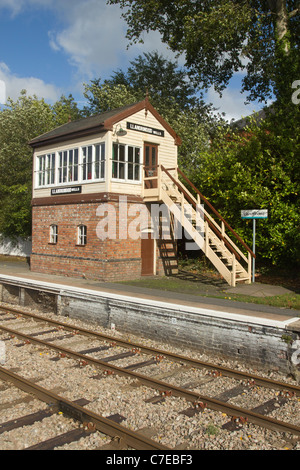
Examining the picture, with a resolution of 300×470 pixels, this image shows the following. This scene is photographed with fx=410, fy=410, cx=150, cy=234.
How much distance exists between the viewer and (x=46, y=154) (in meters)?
18.7

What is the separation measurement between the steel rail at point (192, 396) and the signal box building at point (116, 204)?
22.2ft

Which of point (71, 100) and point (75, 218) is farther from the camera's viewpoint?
point (71, 100)

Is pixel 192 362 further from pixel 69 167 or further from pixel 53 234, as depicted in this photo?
pixel 53 234

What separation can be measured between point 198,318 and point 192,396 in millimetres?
A: 2688

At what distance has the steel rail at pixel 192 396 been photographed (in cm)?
533

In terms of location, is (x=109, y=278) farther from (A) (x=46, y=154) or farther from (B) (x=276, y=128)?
(B) (x=276, y=128)

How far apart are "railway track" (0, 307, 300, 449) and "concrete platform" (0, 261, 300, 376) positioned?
2.41 feet

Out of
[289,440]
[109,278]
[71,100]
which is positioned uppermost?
[71,100]

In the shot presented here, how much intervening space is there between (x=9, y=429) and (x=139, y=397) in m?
1.96

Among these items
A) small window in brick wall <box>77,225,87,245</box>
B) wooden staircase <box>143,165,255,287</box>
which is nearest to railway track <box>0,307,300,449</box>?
wooden staircase <box>143,165,255,287</box>

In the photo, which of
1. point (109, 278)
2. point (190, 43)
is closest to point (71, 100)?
point (190, 43)

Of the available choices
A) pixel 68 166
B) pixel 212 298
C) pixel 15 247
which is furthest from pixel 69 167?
pixel 15 247
